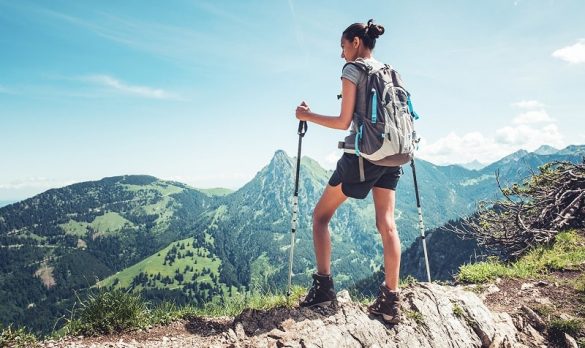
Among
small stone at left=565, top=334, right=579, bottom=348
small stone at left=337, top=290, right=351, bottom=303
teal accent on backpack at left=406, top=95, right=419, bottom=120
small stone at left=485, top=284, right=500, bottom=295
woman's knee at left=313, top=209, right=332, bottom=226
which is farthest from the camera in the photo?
small stone at left=485, top=284, right=500, bottom=295

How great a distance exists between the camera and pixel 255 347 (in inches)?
177

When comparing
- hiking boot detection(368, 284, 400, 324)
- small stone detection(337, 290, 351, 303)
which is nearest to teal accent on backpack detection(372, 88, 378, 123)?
hiking boot detection(368, 284, 400, 324)

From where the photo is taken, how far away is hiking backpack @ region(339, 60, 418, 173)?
4551 mm

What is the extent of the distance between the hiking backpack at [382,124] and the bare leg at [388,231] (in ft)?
2.02

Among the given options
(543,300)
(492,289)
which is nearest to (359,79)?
(492,289)

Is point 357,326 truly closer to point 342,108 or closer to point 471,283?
point 342,108

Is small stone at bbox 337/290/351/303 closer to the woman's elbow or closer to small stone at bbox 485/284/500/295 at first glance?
the woman's elbow

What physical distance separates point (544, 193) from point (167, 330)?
1196 centimetres

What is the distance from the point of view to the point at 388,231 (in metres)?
5.01

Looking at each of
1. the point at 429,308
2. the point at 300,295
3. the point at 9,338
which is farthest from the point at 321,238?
the point at 9,338

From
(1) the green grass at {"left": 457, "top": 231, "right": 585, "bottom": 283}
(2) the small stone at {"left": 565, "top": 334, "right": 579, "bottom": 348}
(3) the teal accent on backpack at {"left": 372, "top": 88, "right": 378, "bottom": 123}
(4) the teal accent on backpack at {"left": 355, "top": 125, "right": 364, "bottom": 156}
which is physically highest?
(3) the teal accent on backpack at {"left": 372, "top": 88, "right": 378, "bottom": 123}

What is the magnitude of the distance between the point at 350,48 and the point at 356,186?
1869 mm

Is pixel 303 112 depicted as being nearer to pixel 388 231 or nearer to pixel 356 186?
pixel 356 186

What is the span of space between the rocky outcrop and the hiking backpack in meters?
2.25
